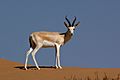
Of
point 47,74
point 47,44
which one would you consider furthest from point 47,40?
point 47,74

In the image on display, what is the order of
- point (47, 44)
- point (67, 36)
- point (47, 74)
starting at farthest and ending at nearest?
point (67, 36)
point (47, 44)
point (47, 74)

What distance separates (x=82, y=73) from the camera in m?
22.8

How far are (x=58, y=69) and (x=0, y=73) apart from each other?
321 cm

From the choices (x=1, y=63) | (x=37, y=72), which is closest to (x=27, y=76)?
(x=37, y=72)

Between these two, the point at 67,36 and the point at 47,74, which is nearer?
the point at 47,74

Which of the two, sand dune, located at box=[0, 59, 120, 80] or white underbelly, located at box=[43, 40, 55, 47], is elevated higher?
white underbelly, located at box=[43, 40, 55, 47]

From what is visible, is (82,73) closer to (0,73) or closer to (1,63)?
(0,73)

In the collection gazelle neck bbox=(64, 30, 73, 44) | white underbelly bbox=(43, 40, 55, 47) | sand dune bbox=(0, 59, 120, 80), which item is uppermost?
gazelle neck bbox=(64, 30, 73, 44)

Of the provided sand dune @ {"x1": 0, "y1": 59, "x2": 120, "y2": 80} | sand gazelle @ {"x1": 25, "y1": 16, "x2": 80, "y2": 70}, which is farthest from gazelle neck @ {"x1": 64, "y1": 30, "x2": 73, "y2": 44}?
sand dune @ {"x1": 0, "y1": 59, "x2": 120, "y2": 80}

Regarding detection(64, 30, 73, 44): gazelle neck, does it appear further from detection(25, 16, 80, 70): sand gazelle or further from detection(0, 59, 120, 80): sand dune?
detection(0, 59, 120, 80): sand dune

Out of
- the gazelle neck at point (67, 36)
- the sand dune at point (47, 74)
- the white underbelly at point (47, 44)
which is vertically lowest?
the sand dune at point (47, 74)

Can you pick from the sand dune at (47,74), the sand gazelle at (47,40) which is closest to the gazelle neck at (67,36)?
the sand gazelle at (47,40)

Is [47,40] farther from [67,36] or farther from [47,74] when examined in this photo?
[47,74]

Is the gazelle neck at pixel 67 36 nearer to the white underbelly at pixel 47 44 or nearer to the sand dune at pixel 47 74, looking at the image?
the white underbelly at pixel 47 44
